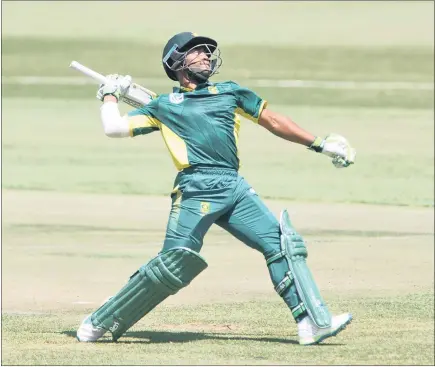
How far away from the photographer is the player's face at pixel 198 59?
27.2 ft

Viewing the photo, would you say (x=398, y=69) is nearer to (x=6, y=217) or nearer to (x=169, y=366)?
(x=6, y=217)

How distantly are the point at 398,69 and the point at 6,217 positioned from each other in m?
15.4

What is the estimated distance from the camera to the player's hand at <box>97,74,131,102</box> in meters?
8.37

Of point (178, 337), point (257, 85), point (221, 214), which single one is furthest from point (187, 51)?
point (257, 85)

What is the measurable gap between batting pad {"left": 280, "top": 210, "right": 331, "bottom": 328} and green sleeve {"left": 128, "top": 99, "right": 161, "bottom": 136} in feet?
3.46

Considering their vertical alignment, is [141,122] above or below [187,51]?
below

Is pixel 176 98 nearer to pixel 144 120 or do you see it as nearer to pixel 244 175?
pixel 144 120

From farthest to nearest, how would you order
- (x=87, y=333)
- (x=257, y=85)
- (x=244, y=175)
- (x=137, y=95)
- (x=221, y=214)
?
(x=257, y=85) → (x=244, y=175) → (x=137, y=95) → (x=87, y=333) → (x=221, y=214)

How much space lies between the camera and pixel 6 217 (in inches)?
548

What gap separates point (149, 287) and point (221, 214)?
0.65 m

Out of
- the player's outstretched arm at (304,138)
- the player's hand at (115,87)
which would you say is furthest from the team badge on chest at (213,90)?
the player's hand at (115,87)

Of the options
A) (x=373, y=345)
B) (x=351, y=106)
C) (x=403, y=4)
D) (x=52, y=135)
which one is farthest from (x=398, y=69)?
(x=373, y=345)

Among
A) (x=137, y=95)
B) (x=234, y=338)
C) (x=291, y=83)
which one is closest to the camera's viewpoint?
(x=234, y=338)

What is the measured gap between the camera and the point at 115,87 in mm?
8391
